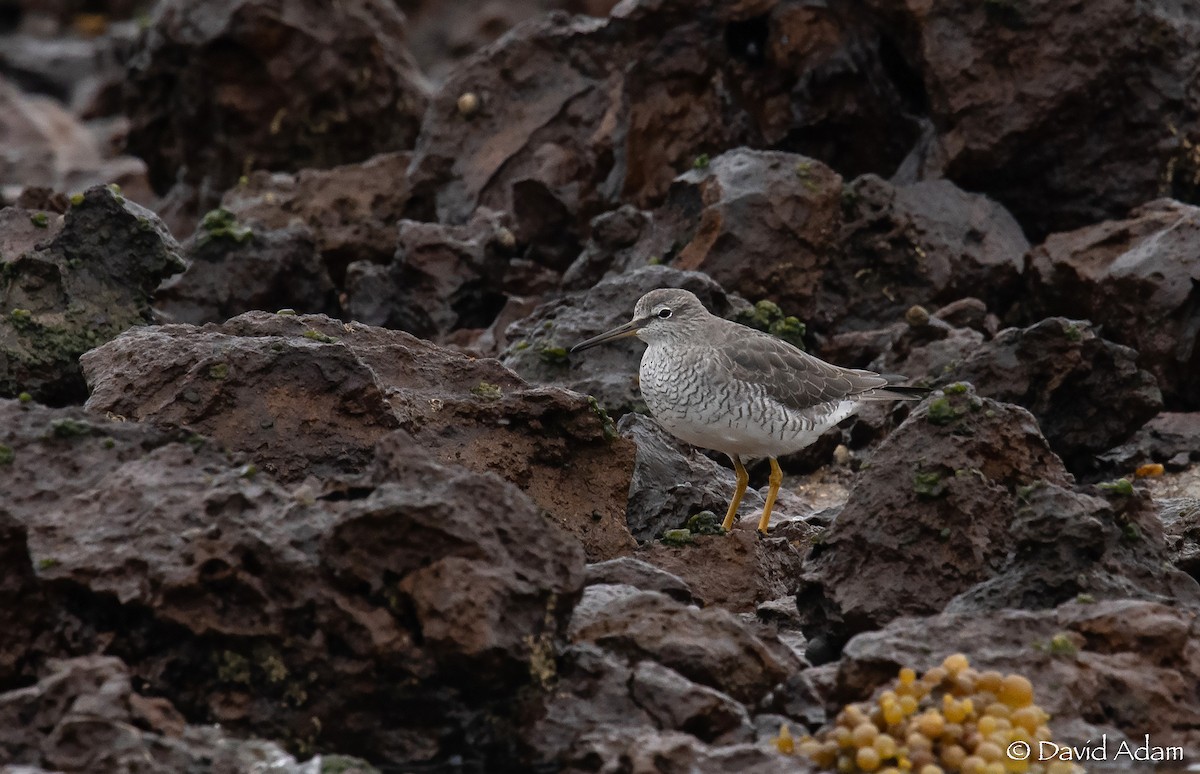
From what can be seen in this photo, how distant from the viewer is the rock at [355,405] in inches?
294

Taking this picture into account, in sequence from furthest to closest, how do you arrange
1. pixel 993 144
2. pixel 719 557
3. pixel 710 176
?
pixel 993 144 < pixel 710 176 < pixel 719 557

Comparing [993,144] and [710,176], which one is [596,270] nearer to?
[710,176]

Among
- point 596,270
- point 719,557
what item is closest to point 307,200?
point 596,270

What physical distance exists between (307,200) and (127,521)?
321 inches

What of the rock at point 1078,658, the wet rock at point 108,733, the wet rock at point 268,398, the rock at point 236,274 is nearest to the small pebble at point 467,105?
the rock at point 236,274

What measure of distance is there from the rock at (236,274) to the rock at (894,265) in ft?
12.4

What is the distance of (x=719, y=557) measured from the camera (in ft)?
26.3

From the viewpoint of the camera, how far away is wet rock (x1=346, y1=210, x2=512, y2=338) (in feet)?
41.5

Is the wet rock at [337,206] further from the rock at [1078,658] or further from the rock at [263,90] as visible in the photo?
the rock at [1078,658]

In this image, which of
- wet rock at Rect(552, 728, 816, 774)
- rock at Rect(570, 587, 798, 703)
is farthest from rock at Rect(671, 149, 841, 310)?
wet rock at Rect(552, 728, 816, 774)

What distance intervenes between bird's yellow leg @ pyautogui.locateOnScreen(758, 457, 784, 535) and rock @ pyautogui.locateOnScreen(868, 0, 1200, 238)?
4.06 m

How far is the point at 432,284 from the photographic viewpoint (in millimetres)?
12703

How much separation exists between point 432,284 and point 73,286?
365 cm

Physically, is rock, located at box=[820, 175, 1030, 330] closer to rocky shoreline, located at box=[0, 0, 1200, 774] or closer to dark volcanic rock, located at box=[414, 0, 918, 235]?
rocky shoreline, located at box=[0, 0, 1200, 774]
